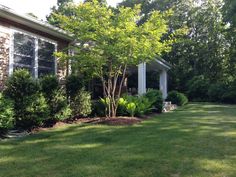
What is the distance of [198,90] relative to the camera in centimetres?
3062

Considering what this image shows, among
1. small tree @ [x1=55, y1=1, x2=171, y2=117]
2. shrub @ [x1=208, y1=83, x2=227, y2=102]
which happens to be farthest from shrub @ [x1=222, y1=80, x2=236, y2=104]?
small tree @ [x1=55, y1=1, x2=171, y2=117]

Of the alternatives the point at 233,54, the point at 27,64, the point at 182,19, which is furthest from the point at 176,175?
the point at 182,19

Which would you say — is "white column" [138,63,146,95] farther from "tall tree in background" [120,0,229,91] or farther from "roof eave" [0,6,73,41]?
"tall tree in background" [120,0,229,91]

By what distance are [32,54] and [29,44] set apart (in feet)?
1.25

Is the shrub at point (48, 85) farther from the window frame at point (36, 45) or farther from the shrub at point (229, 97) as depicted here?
the shrub at point (229, 97)

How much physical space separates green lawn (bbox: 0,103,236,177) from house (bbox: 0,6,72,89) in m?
2.78

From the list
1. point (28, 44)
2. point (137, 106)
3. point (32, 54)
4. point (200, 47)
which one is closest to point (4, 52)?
point (28, 44)

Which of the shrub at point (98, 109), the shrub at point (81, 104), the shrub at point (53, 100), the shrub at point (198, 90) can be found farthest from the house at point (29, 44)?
the shrub at point (198, 90)

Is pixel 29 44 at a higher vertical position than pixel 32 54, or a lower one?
higher

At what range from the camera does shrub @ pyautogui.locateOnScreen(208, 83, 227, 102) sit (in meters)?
28.0

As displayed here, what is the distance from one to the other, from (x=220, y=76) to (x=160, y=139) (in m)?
29.7

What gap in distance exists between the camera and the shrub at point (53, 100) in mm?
9664

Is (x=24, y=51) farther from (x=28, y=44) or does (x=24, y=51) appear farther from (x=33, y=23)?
(x=33, y=23)

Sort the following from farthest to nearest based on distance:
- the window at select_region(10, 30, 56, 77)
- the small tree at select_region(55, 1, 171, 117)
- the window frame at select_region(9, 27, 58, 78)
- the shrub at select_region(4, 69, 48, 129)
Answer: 1. the small tree at select_region(55, 1, 171, 117)
2. the window at select_region(10, 30, 56, 77)
3. the window frame at select_region(9, 27, 58, 78)
4. the shrub at select_region(4, 69, 48, 129)
